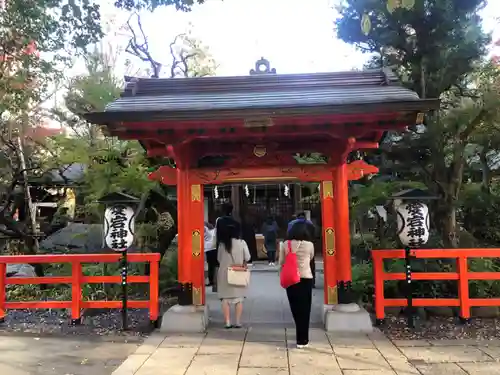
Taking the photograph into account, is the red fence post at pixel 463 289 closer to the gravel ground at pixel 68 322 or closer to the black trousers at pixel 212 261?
the gravel ground at pixel 68 322

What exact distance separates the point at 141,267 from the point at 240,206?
24.4 feet

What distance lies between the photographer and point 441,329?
660cm

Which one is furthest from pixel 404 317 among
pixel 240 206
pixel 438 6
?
pixel 240 206

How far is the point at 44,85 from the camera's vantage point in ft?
38.0

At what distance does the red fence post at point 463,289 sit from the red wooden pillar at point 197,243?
3.99 metres

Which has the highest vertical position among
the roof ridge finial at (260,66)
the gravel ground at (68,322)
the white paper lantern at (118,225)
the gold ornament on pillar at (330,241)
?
the roof ridge finial at (260,66)

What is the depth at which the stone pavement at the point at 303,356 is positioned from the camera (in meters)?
4.88

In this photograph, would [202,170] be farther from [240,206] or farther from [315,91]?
[240,206]

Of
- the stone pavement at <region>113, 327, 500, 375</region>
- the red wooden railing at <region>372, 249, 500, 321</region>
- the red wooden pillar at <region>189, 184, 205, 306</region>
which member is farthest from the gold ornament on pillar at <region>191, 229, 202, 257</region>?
the red wooden railing at <region>372, 249, 500, 321</region>

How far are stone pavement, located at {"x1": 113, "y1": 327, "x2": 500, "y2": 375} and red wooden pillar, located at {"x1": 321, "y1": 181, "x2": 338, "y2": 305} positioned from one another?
70 cm

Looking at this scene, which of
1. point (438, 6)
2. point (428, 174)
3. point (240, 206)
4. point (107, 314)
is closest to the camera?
point (107, 314)

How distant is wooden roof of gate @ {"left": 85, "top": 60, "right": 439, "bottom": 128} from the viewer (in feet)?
19.1

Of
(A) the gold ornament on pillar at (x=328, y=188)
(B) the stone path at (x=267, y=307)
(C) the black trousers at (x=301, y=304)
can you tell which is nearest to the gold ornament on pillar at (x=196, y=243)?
(B) the stone path at (x=267, y=307)

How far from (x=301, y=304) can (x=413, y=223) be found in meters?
2.13
